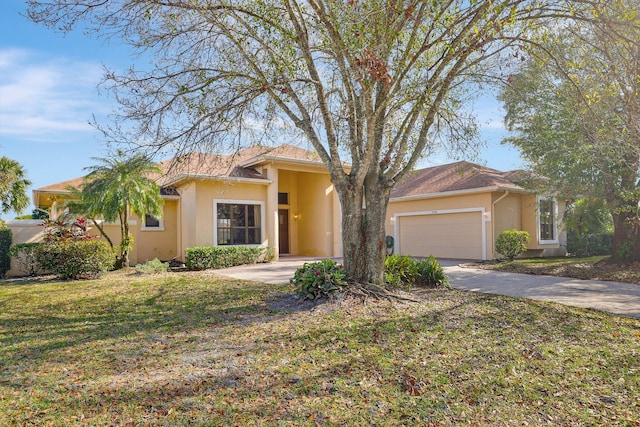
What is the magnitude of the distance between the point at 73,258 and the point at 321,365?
10264mm

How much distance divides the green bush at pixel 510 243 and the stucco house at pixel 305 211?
556 millimetres

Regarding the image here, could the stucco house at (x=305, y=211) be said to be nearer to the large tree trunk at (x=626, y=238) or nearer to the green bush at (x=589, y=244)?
the green bush at (x=589, y=244)

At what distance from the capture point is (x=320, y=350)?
507 centimetres

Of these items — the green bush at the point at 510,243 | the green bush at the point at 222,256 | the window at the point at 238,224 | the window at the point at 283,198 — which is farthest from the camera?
the window at the point at 283,198

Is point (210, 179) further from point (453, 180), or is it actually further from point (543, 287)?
point (543, 287)

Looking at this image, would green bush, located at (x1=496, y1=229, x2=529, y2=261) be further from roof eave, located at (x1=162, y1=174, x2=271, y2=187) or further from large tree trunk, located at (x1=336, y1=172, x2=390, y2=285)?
large tree trunk, located at (x1=336, y1=172, x2=390, y2=285)

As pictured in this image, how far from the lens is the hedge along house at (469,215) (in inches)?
675

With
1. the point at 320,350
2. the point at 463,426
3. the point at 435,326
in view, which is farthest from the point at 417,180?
the point at 463,426

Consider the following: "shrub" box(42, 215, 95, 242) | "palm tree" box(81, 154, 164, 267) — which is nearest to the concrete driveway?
"palm tree" box(81, 154, 164, 267)

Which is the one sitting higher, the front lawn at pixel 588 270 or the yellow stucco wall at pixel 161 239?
the yellow stucco wall at pixel 161 239

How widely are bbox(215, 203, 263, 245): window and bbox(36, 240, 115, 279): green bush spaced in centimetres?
438

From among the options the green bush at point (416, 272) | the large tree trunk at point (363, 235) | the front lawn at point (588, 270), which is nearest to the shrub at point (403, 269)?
the green bush at point (416, 272)

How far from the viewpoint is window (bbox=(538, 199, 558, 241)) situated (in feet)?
62.1

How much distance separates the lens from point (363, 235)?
26.6ft
